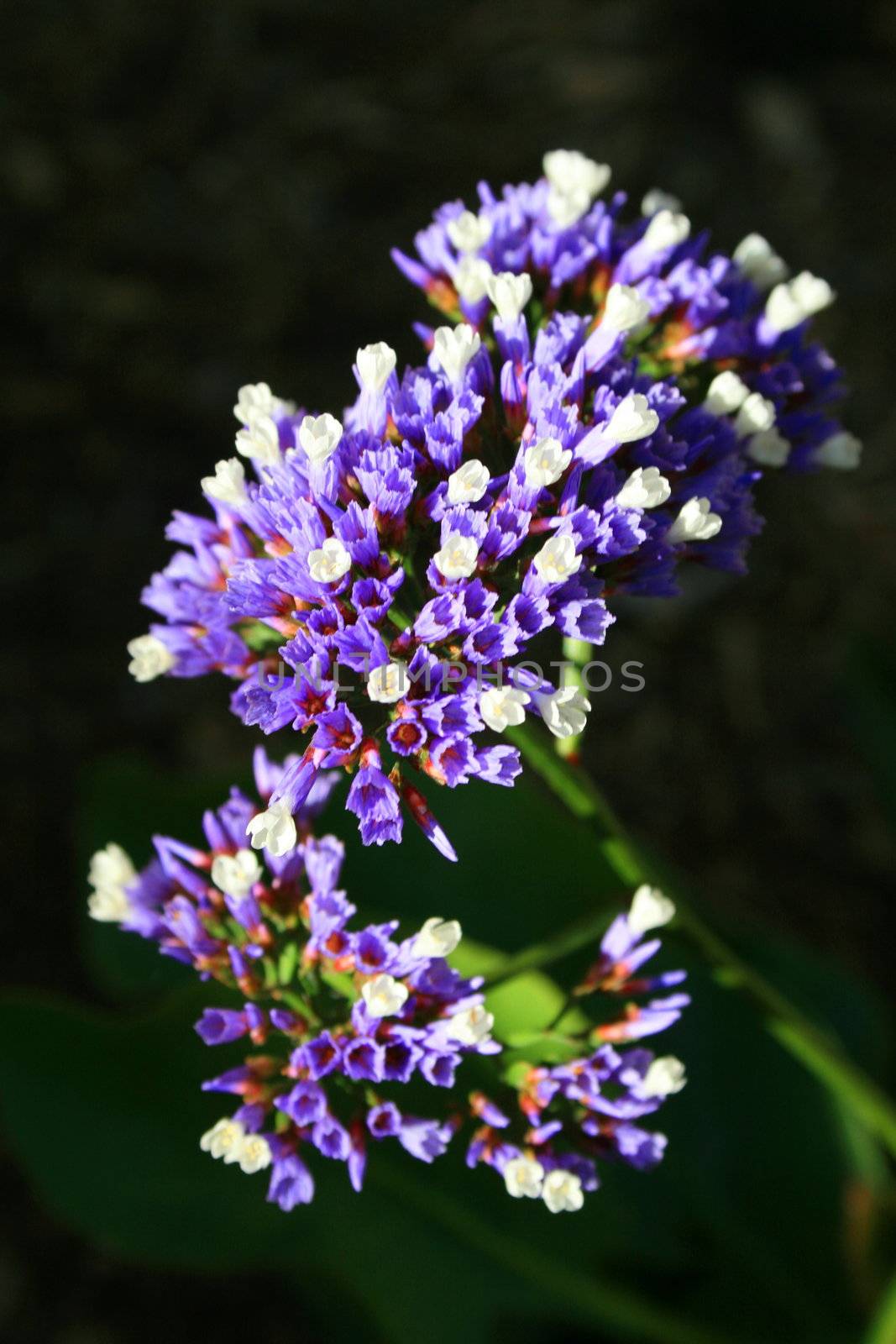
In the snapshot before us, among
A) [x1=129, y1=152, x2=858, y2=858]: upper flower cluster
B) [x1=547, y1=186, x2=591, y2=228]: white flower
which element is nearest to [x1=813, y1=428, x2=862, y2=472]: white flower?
[x1=129, y1=152, x2=858, y2=858]: upper flower cluster

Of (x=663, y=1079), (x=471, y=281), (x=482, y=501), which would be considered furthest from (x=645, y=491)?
(x=663, y=1079)

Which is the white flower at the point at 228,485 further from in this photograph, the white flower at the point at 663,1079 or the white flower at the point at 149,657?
the white flower at the point at 663,1079

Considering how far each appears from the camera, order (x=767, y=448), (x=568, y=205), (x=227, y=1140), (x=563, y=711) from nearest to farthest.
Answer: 1. (x=563, y=711)
2. (x=227, y=1140)
3. (x=767, y=448)
4. (x=568, y=205)

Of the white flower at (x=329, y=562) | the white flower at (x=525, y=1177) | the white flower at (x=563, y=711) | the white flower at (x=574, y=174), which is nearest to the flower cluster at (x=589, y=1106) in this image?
the white flower at (x=525, y=1177)

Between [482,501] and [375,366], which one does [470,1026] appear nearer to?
[482,501]

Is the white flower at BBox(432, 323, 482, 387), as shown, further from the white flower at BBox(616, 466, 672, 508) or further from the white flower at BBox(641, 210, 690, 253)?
the white flower at BBox(641, 210, 690, 253)
